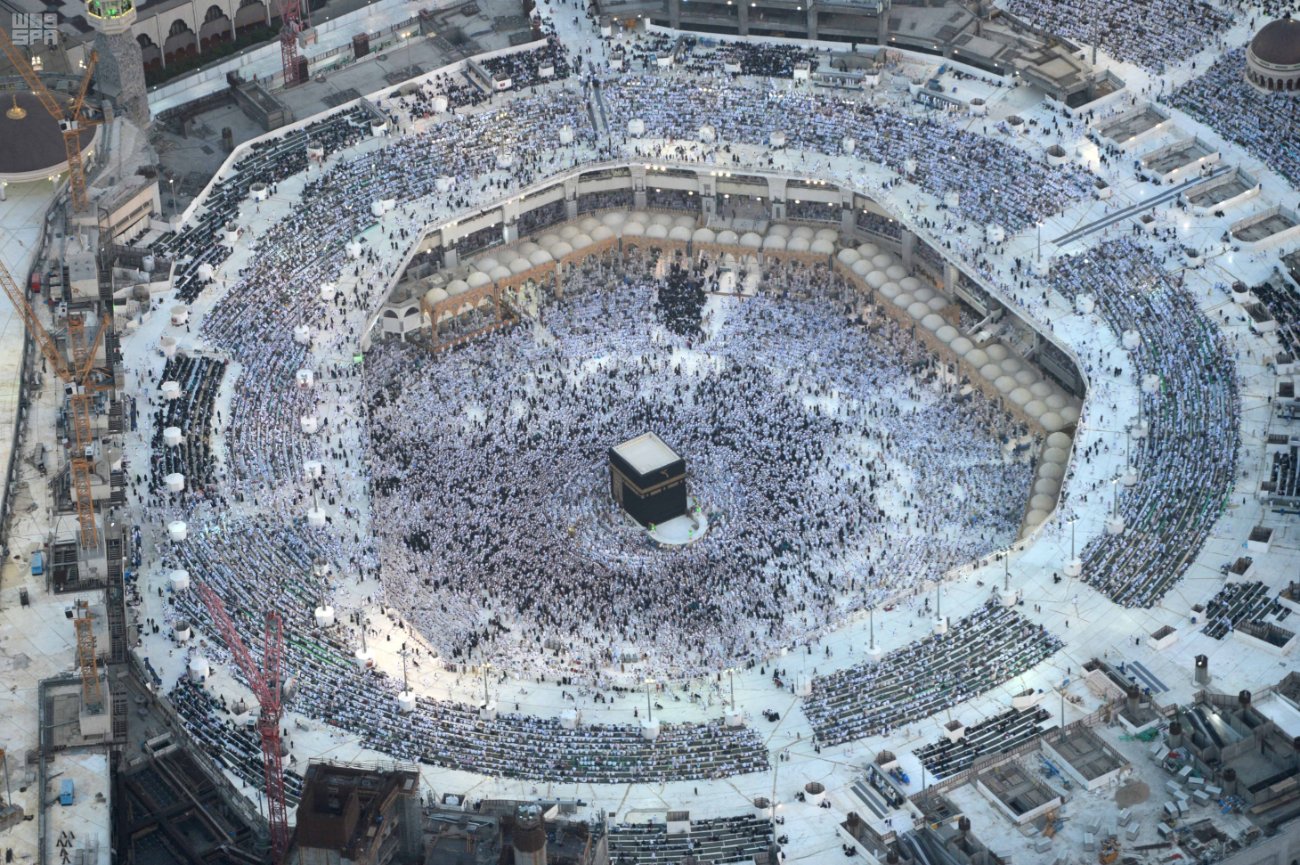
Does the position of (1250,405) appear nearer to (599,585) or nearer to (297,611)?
(599,585)

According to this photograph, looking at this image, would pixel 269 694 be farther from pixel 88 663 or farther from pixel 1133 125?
pixel 1133 125

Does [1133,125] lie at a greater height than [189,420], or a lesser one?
greater

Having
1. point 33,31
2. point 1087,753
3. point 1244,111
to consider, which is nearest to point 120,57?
point 33,31

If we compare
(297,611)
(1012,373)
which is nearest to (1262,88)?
(1012,373)

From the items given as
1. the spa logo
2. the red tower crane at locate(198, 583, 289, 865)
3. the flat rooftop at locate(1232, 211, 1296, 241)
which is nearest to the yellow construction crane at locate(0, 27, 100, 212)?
the spa logo

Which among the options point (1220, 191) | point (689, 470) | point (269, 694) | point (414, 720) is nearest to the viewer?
point (269, 694)

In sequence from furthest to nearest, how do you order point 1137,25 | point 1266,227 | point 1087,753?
point 1137,25, point 1266,227, point 1087,753
